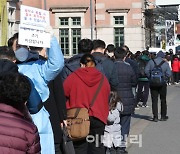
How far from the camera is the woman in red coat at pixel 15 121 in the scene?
377cm

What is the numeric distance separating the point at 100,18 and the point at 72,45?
2.95m

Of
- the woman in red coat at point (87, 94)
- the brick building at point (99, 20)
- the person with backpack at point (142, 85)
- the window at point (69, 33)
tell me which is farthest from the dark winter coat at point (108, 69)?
the window at point (69, 33)

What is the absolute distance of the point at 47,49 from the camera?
5.61 metres

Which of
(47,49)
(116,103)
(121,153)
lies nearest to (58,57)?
(47,49)

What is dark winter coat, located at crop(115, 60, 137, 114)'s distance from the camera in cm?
952

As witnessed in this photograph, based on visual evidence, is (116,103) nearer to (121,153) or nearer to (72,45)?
(121,153)

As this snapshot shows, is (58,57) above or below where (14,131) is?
above

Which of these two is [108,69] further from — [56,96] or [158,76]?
[158,76]

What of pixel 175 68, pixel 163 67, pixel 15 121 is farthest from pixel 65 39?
pixel 15 121

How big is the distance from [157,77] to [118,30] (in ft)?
87.3

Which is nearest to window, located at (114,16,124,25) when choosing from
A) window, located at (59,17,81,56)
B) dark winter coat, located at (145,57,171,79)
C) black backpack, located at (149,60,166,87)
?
window, located at (59,17,81,56)

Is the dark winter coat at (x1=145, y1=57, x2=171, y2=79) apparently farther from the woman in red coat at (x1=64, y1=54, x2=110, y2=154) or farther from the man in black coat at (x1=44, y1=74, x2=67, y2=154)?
the man in black coat at (x1=44, y1=74, x2=67, y2=154)

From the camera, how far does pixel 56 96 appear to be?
20.1ft

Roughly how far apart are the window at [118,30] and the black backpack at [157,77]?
26.1 meters
